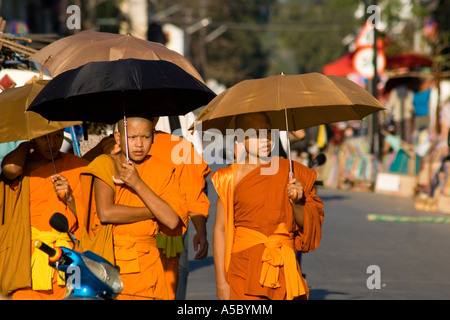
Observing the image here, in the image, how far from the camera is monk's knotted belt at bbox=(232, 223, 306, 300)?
4.90 meters

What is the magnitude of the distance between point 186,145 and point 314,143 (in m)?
9.12

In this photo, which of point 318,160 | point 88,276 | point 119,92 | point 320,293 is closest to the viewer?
point 88,276

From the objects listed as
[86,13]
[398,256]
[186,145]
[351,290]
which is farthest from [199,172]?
[86,13]

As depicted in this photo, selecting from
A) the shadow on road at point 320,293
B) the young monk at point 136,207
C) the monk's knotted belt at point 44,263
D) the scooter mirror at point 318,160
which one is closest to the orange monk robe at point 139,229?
the young monk at point 136,207

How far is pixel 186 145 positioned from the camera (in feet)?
18.8

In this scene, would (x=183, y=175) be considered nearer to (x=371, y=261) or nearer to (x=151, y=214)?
(x=151, y=214)

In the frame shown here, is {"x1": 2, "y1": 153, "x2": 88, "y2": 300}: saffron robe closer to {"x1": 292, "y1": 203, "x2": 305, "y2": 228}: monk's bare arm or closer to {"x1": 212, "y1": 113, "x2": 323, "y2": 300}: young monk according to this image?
{"x1": 212, "y1": 113, "x2": 323, "y2": 300}: young monk

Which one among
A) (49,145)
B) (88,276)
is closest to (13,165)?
(49,145)

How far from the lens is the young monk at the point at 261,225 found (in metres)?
4.92

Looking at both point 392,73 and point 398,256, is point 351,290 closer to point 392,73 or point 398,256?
point 398,256

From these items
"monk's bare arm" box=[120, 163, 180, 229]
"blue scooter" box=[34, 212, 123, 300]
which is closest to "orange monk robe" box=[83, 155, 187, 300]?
"monk's bare arm" box=[120, 163, 180, 229]

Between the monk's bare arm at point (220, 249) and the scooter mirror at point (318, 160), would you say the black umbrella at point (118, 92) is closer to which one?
the monk's bare arm at point (220, 249)

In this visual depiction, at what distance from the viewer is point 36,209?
534 cm

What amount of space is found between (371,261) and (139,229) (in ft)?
19.1
